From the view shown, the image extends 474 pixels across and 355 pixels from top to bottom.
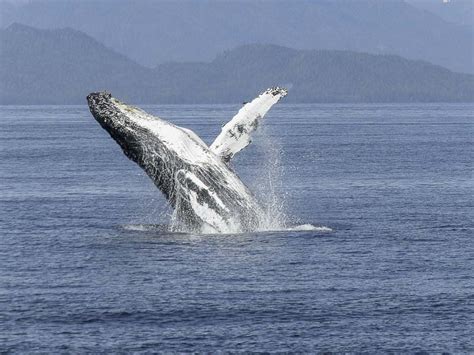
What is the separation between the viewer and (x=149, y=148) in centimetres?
3247

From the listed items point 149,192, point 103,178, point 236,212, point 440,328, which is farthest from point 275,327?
point 103,178

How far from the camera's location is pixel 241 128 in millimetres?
34125

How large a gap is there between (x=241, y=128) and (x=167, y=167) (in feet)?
9.15

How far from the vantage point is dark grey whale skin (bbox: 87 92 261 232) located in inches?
1271

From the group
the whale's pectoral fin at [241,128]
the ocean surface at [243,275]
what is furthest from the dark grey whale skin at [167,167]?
the ocean surface at [243,275]

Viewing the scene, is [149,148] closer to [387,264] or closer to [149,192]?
[387,264]

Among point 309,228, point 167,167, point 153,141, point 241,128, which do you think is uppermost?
point 241,128

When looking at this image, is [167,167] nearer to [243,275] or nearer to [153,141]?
[153,141]

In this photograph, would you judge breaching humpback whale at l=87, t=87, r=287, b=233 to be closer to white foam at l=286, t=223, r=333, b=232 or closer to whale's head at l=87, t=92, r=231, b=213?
whale's head at l=87, t=92, r=231, b=213

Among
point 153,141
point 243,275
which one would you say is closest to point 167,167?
point 153,141

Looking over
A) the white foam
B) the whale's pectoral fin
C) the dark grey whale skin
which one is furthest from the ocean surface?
the whale's pectoral fin

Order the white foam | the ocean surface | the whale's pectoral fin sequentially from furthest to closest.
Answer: the white foam
the whale's pectoral fin
the ocean surface

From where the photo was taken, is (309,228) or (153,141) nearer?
(153,141)

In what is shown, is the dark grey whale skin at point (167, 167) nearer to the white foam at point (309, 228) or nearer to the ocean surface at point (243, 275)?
the ocean surface at point (243, 275)
